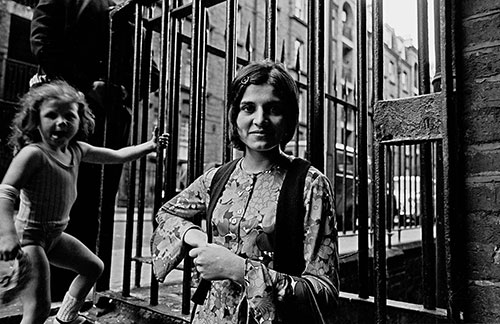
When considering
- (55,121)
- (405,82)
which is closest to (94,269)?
(55,121)

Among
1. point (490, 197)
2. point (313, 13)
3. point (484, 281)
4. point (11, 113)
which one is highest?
point (11, 113)

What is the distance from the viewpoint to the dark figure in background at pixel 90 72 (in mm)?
2895

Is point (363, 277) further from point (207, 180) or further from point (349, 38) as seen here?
point (349, 38)

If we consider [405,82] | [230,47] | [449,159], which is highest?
[405,82]

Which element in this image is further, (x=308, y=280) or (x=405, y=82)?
(x=405, y=82)

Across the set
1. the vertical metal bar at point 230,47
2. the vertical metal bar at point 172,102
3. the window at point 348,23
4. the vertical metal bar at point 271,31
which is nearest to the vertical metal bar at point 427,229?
the vertical metal bar at point 271,31

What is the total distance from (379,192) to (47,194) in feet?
5.13

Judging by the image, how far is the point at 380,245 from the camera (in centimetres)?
157

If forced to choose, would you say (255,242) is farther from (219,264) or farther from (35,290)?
(35,290)

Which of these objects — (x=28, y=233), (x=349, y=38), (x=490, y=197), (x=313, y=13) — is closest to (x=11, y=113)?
(x=28, y=233)

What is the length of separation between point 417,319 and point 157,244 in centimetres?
134

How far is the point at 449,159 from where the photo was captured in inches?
55.2

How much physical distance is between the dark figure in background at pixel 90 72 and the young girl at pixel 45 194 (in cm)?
63

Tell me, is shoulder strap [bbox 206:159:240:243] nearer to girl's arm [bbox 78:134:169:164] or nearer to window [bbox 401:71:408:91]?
girl's arm [bbox 78:134:169:164]
